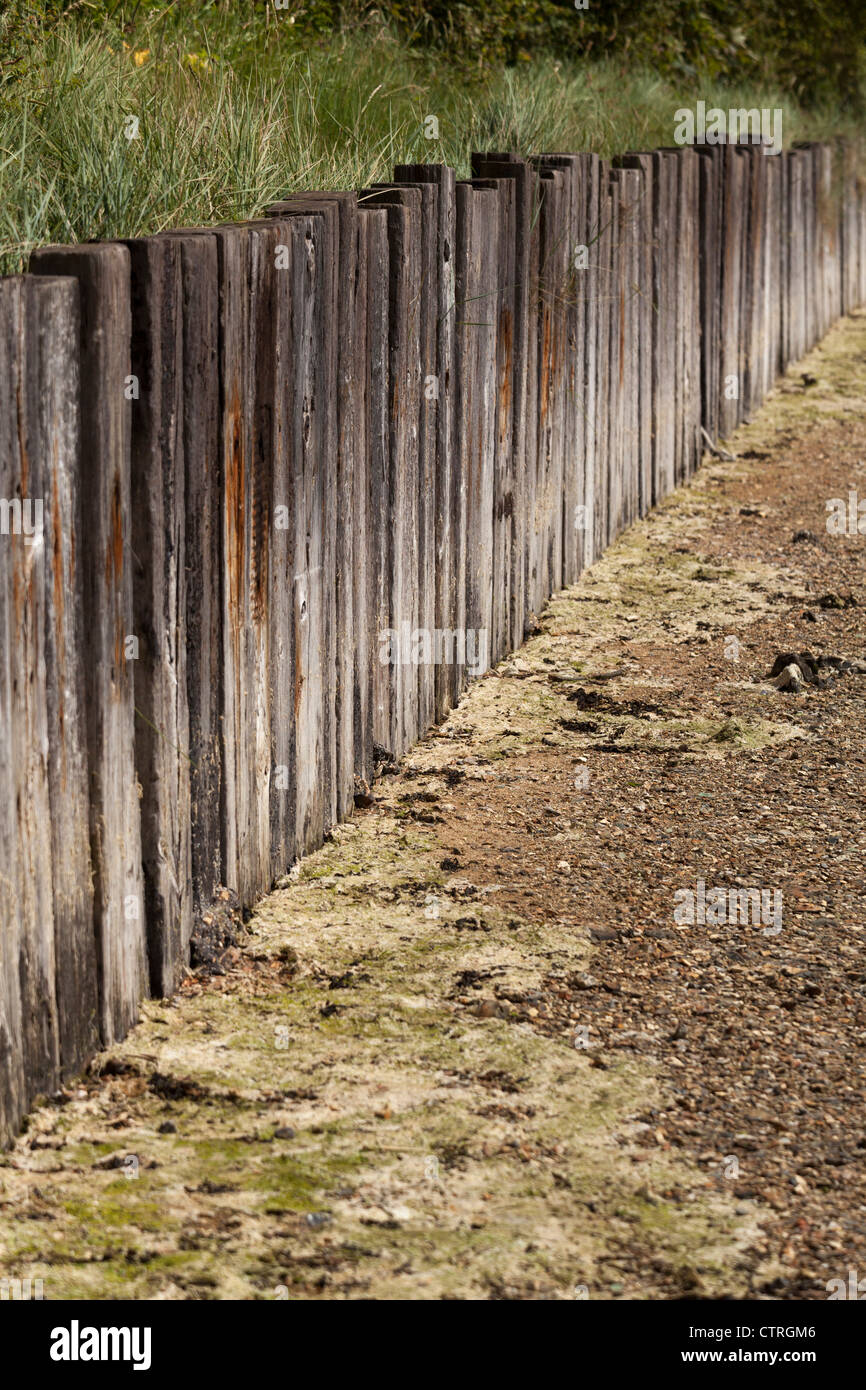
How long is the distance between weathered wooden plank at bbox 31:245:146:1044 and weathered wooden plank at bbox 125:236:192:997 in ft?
0.14

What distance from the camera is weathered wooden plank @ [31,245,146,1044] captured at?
3098 mm

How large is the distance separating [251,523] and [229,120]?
4.62 feet

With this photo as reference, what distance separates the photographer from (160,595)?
11.2ft

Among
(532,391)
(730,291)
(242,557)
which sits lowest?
(242,557)

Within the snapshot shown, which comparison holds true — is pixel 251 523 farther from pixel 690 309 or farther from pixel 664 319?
pixel 690 309

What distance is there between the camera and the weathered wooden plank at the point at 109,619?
3.10 m

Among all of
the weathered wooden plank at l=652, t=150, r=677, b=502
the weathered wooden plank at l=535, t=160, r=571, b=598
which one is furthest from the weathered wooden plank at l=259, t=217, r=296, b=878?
the weathered wooden plank at l=652, t=150, r=677, b=502

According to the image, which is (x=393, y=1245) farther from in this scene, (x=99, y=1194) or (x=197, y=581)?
(x=197, y=581)

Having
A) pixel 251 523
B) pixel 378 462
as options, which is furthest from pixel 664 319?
pixel 251 523

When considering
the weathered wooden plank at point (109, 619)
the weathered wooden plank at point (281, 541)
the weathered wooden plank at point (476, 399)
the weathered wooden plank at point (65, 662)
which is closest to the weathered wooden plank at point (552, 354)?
the weathered wooden plank at point (476, 399)

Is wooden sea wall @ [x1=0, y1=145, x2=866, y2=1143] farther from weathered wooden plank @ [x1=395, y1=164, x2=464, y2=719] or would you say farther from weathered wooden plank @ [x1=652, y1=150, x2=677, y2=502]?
weathered wooden plank @ [x1=652, y1=150, x2=677, y2=502]

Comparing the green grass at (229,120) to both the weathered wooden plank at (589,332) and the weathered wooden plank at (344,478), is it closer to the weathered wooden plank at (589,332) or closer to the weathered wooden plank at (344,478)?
the weathered wooden plank at (344,478)

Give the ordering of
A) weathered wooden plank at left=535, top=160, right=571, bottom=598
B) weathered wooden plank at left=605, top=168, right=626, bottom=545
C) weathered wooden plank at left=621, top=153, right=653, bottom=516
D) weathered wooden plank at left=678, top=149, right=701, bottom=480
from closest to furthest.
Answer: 1. weathered wooden plank at left=535, top=160, right=571, bottom=598
2. weathered wooden plank at left=605, top=168, right=626, bottom=545
3. weathered wooden plank at left=621, top=153, right=653, bottom=516
4. weathered wooden plank at left=678, top=149, right=701, bottom=480

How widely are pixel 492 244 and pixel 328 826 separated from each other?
2114mm
